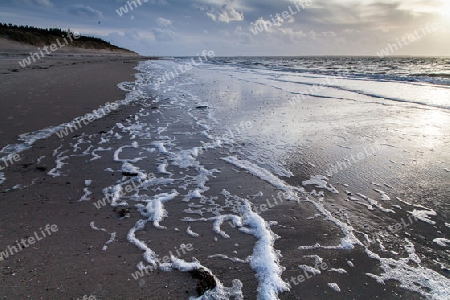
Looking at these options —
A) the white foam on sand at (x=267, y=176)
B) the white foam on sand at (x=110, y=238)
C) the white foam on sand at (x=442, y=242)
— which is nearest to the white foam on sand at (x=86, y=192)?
the white foam on sand at (x=110, y=238)

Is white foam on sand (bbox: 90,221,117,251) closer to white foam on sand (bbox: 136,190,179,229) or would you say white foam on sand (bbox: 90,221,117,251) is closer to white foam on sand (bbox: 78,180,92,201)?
white foam on sand (bbox: 136,190,179,229)

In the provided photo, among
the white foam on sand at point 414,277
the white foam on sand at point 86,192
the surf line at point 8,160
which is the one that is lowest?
the white foam on sand at point 414,277

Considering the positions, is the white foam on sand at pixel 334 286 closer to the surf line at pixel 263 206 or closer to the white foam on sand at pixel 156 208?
the surf line at pixel 263 206

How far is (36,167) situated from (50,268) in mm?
2911

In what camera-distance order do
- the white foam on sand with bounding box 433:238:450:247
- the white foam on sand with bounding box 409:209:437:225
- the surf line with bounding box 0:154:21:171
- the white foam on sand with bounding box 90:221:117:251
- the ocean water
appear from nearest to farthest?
the ocean water, the white foam on sand with bounding box 90:221:117:251, the white foam on sand with bounding box 433:238:450:247, the white foam on sand with bounding box 409:209:437:225, the surf line with bounding box 0:154:21:171

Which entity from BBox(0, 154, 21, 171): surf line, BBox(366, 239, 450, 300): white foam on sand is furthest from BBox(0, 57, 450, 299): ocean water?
BBox(0, 154, 21, 171): surf line

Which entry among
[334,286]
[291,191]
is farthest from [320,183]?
[334,286]

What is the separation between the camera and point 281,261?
3.07m

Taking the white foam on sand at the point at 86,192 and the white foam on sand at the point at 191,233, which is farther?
the white foam on sand at the point at 86,192

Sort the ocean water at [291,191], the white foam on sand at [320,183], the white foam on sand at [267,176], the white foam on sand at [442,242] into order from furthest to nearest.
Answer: the white foam on sand at [320,183]
the white foam on sand at [267,176]
the white foam on sand at [442,242]
the ocean water at [291,191]

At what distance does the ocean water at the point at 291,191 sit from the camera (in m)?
2.99

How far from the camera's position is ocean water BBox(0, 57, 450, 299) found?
2992mm

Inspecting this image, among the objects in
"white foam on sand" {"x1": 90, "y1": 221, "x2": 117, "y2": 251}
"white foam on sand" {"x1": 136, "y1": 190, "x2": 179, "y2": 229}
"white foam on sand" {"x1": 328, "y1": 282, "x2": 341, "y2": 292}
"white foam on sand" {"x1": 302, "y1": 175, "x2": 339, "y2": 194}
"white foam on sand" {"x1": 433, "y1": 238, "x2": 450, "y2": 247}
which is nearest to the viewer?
"white foam on sand" {"x1": 328, "y1": 282, "x2": 341, "y2": 292}

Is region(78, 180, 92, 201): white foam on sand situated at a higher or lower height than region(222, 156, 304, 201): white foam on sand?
higher
